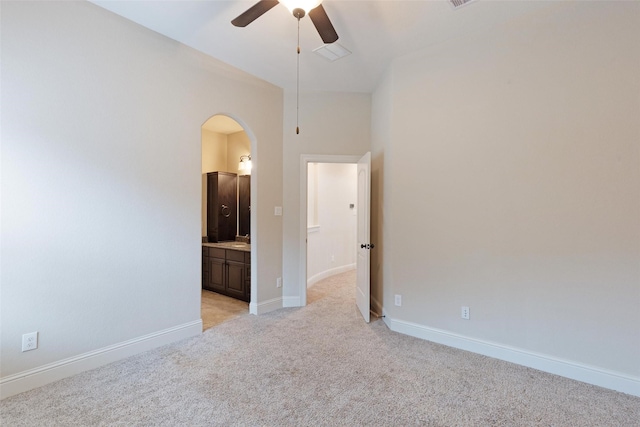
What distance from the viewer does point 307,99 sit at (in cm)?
409

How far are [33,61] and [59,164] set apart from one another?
726 millimetres

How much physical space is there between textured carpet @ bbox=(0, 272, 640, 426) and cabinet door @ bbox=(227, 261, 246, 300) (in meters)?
1.28

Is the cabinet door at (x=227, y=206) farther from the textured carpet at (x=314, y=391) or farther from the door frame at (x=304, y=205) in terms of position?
the textured carpet at (x=314, y=391)

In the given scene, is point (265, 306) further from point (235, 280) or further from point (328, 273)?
point (328, 273)

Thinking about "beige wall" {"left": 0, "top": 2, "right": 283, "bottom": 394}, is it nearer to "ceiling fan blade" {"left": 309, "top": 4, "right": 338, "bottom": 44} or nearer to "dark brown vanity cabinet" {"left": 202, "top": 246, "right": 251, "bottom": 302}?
"dark brown vanity cabinet" {"left": 202, "top": 246, "right": 251, "bottom": 302}

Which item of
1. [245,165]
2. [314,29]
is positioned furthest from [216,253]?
[314,29]

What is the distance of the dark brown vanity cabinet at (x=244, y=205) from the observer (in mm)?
5137

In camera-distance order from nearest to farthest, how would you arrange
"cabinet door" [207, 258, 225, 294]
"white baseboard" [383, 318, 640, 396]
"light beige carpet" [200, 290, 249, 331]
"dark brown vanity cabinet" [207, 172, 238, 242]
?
1. "white baseboard" [383, 318, 640, 396]
2. "light beige carpet" [200, 290, 249, 331]
3. "cabinet door" [207, 258, 225, 294]
4. "dark brown vanity cabinet" [207, 172, 238, 242]

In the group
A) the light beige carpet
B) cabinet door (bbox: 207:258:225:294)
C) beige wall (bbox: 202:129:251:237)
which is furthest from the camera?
beige wall (bbox: 202:129:251:237)

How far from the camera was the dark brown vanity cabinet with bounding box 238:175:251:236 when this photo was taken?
16.9 feet

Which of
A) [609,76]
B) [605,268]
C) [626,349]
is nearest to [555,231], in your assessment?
[605,268]

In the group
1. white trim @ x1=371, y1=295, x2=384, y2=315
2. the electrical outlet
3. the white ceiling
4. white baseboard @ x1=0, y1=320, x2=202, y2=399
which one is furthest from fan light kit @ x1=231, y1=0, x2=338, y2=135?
white trim @ x1=371, y1=295, x2=384, y2=315

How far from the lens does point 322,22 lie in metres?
1.97

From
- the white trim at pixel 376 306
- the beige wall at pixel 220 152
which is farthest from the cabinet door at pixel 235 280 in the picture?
the white trim at pixel 376 306
